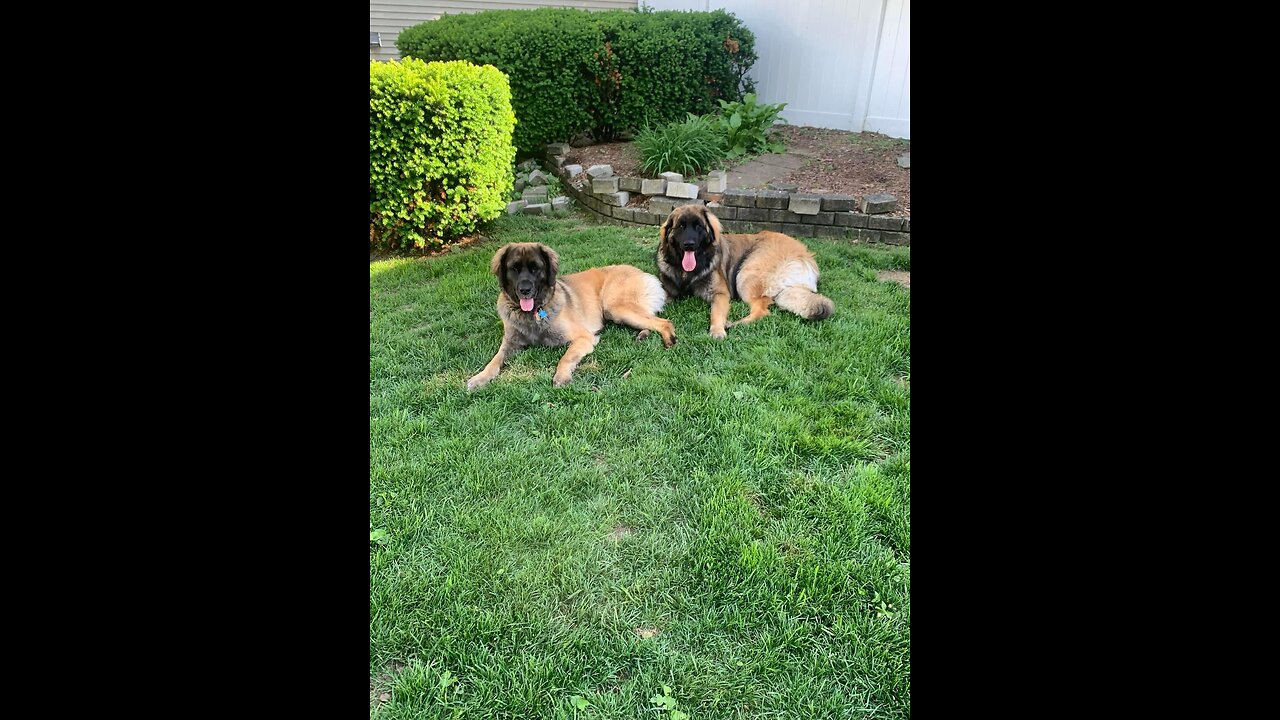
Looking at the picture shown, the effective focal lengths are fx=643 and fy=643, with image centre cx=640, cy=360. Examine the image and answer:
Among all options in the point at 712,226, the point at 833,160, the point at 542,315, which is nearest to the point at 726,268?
the point at 712,226

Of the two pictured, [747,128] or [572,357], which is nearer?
[572,357]

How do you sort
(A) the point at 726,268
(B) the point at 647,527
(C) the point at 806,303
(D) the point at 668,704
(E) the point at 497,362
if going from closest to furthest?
(D) the point at 668,704
(B) the point at 647,527
(E) the point at 497,362
(C) the point at 806,303
(A) the point at 726,268

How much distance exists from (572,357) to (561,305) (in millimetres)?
490

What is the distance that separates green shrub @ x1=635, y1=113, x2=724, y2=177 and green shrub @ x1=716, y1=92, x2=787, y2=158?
0.26 m

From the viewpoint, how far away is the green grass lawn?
2168mm

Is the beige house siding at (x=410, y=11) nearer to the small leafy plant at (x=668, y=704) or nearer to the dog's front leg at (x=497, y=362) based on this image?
the dog's front leg at (x=497, y=362)

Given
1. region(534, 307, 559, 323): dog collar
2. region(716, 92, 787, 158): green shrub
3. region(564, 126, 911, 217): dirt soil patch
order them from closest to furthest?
1. region(534, 307, 559, 323): dog collar
2. region(564, 126, 911, 217): dirt soil patch
3. region(716, 92, 787, 158): green shrub

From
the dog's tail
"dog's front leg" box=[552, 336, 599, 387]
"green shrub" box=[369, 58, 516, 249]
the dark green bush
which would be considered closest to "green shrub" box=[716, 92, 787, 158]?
the dark green bush

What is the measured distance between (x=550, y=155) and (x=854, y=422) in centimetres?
712

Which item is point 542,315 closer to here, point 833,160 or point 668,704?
point 668,704

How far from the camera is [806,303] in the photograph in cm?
505

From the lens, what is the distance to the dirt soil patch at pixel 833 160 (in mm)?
7598

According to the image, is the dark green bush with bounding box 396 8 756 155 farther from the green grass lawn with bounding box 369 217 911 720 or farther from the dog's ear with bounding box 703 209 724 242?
the green grass lawn with bounding box 369 217 911 720
